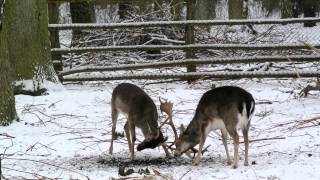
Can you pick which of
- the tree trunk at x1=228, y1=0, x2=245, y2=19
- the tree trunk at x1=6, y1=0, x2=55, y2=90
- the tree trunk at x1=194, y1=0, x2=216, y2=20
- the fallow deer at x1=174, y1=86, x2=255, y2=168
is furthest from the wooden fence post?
the tree trunk at x1=228, y1=0, x2=245, y2=19

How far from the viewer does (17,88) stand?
9898 millimetres

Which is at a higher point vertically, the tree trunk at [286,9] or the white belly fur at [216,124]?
the tree trunk at [286,9]

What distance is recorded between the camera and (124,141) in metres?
7.61

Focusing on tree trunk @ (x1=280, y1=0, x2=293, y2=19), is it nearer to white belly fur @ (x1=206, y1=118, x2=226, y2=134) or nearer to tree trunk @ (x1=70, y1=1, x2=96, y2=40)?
tree trunk @ (x1=70, y1=1, x2=96, y2=40)

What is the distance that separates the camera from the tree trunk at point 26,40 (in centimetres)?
991

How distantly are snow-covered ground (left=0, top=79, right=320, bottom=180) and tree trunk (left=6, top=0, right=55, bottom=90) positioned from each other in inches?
19.7

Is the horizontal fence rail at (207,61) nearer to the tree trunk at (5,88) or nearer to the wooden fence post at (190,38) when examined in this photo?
the wooden fence post at (190,38)

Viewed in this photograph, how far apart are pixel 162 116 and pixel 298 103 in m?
2.29

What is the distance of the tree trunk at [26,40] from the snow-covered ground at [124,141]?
50 centimetres

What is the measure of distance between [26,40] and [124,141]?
133 inches

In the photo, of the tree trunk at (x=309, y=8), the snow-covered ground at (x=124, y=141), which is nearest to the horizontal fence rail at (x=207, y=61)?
the snow-covered ground at (x=124, y=141)

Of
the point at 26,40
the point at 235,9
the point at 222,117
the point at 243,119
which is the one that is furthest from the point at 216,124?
the point at 235,9

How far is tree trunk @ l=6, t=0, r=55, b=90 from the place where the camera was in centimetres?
991

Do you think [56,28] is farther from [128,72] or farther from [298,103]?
[298,103]
